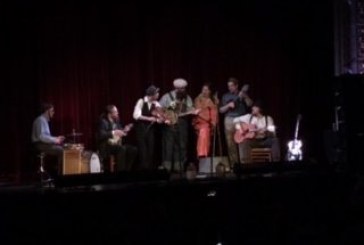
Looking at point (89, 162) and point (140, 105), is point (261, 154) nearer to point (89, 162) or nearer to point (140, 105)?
point (140, 105)

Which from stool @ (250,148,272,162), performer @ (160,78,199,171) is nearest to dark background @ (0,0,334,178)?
performer @ (160,78,199,171)

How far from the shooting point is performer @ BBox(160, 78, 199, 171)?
14.2m

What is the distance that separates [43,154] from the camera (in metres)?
12.8

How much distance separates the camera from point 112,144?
13.6 meters

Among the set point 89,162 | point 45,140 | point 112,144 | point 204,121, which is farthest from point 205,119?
point 45,140

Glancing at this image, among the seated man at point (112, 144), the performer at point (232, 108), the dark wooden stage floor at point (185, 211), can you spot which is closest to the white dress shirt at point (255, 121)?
the performer at point (232, 108)

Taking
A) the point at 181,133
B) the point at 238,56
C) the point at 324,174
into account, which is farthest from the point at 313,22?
the point at 324,174

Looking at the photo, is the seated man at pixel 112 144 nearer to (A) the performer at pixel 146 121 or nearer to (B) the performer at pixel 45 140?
(A) the performer at pixel 146 121

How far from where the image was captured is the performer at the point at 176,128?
46.5ft

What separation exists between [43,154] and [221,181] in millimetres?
7270

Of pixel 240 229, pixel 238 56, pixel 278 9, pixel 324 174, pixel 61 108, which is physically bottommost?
pixel 240 229

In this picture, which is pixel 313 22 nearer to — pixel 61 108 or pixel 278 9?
pixel 278 9

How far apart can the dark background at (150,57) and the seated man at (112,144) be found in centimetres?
102

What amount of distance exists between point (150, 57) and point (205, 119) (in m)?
2.13
